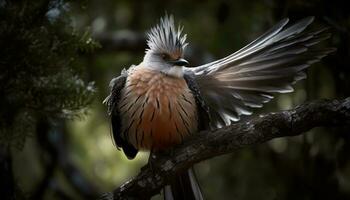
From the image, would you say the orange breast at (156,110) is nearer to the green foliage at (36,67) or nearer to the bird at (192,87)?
the bird at (192,87)

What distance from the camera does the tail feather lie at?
16.4ft

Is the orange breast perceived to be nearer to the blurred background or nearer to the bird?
the bird

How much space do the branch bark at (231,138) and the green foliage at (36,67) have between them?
0.73 meters

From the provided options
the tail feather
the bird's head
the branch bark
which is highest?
the bird's head

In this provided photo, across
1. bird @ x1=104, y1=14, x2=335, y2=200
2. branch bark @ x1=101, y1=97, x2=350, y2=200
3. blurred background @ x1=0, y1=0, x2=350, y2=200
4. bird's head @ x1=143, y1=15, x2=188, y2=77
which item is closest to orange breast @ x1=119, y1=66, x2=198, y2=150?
bird @ x1=104, y1=14, x2=335, y2=200

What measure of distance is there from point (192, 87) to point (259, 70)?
1.90 ft

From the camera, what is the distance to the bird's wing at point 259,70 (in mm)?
4500

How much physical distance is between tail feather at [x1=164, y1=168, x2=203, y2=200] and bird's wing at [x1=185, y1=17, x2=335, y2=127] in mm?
501

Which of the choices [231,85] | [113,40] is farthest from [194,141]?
[113,40]

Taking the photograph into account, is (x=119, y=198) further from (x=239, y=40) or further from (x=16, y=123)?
(x=239, y=40)

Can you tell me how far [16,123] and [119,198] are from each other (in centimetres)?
92

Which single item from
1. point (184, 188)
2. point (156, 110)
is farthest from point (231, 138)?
point (184, 188)

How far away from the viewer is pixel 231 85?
16.4 feet

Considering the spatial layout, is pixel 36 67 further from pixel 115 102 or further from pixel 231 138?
pixel 231 138
